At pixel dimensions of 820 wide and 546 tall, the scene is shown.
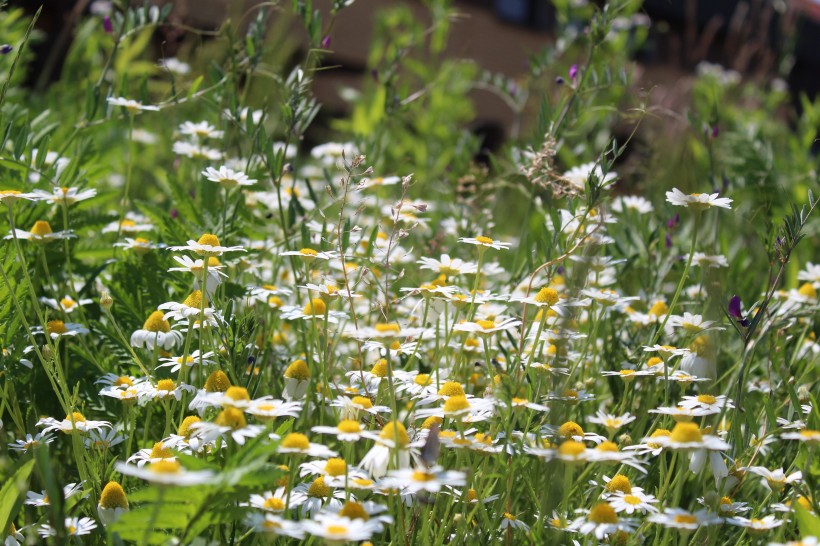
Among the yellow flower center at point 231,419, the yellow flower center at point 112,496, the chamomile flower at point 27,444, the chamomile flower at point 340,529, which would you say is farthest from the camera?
the chamomile flower at point 27,444

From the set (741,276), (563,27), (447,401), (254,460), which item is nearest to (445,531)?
(447,401)

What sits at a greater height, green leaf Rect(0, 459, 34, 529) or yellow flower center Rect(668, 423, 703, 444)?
yellow flower center Rect(668, 423, 703, 444)

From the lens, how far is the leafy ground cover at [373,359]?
107 centimetres

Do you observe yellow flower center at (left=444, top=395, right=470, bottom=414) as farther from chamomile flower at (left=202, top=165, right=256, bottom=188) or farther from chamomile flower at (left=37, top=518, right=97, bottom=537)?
chamomile flower at (left=202, top=165, right=256, bottom=188)

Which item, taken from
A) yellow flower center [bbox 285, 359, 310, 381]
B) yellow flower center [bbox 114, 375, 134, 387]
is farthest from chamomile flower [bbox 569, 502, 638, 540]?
yellow flower center [bbox 114, 375, 134, 387]

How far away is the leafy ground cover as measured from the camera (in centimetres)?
107

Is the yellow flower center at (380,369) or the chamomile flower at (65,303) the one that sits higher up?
the yellow flower center at (380,369)

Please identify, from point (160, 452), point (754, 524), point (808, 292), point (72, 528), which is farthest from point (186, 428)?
point (808, 292)

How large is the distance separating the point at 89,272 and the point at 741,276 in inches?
64.5

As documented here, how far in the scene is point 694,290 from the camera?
207cm

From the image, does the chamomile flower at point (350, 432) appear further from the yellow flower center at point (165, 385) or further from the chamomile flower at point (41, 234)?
the chamomile flower at point (41, 234)

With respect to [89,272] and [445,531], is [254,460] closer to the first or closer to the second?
[445,531]

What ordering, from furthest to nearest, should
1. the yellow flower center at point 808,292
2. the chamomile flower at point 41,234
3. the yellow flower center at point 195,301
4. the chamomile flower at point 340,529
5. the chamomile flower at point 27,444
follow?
the yellow flower center at point 808,292, the chamomile flower at point 41,234, the yellow flower center at point 195,301, the chamomile flower at point 27,444, the chamomile flower at point 340,529

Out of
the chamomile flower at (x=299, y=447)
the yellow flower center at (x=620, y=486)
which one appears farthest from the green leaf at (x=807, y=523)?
the chamomile flower at (x=299, y=447)
